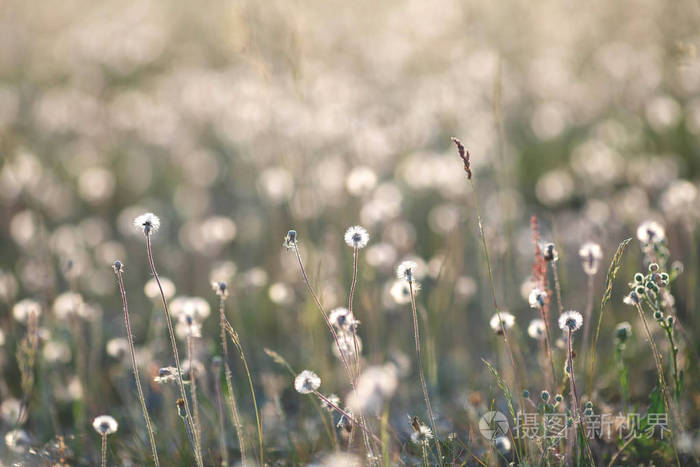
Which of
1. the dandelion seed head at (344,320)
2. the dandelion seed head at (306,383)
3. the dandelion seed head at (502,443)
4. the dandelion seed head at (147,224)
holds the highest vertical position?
the dandelion seed head at (147,224)

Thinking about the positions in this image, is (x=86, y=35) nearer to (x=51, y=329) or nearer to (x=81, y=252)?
(x=81, y=252)

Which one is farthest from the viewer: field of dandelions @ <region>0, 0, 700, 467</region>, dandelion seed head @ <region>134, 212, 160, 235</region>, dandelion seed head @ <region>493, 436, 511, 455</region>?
field of dandelions @ <region>0, 0, 700, 467</region>

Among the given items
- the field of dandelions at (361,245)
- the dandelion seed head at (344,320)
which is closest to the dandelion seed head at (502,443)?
the field of dandelions at (361,245)

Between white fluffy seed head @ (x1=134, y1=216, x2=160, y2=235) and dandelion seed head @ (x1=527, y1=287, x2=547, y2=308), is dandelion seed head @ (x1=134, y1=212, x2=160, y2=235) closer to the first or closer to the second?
white fluffy seed head @ (x1=134, y1=216, x2=160, y2=235)

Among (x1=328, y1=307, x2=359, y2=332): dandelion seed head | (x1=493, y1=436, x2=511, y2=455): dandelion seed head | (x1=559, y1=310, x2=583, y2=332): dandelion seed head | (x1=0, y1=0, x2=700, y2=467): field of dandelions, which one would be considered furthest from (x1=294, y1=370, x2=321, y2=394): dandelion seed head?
(x1=559, y1=310, x2=583, y2=332): dandelion seed head

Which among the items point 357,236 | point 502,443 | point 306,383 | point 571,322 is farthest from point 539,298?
point 306,383

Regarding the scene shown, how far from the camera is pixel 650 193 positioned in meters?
4.84

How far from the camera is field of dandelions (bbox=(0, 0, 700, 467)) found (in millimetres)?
2395

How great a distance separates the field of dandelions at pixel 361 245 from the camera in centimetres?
239

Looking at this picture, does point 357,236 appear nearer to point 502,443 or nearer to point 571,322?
point 571,322

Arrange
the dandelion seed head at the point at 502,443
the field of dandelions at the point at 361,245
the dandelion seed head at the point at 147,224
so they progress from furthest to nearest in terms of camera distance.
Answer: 1. the field of dandelions at the point at 361,245
2. the dandelion seed head at the point at 502,443
3. the dandelion seed head at the point at 147,224

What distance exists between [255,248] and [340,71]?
13.6 feet

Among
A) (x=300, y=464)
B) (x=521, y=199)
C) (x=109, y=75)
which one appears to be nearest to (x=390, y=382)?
(x=300, y=464)

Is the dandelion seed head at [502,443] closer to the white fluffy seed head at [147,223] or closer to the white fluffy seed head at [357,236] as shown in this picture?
the white fluffy seed head at [357,236]
